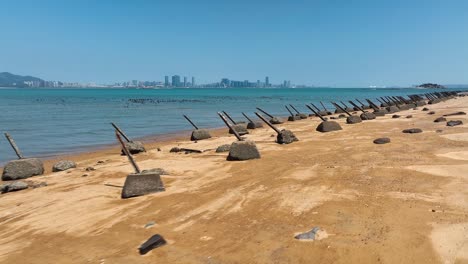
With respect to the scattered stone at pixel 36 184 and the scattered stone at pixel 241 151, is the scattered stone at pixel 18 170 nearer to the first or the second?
the scattered stone at pixel 36 184

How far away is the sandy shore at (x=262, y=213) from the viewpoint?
5.84 m

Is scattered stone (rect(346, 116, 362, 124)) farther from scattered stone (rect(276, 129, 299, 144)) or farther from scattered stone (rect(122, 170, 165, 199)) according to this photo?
scattered stone (rect(122, 170, 165, 199))

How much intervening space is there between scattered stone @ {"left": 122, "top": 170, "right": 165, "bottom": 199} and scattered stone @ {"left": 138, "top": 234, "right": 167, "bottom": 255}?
301 centimetres

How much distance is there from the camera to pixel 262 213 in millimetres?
7438

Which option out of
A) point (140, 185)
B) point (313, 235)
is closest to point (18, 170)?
point (140, 185)

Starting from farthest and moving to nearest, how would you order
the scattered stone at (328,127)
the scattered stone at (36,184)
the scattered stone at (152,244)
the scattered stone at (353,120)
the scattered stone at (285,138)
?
the scattered stone at (353,120) < the scattered stone at (328,127) < the scattered stone at (285,138) < the scattered stone at (36,184) < the scattered stone at (152,244)

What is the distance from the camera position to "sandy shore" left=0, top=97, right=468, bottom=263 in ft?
19.2

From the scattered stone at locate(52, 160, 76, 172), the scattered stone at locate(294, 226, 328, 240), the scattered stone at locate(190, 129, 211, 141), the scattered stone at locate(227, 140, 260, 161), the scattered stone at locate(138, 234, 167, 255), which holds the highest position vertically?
the scattered stone at locate(227, 140, 260, 161)

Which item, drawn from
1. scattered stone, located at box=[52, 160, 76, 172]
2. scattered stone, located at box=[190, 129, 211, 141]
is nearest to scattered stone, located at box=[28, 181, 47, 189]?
scattered stone, located at box=[52, 160, 76, 172]

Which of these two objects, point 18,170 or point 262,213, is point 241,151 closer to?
point 262,213

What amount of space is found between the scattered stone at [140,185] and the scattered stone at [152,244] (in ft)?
9.86

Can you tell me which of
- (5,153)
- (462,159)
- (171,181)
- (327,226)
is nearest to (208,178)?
(171,181)

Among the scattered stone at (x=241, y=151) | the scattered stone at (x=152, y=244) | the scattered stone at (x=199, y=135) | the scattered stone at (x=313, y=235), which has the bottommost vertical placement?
the scattered stone at (x=199, y=135)

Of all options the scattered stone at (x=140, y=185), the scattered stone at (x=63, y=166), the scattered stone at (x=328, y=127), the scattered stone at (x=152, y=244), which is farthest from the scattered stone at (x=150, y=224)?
the scattered stone at (x=328, y=127)
